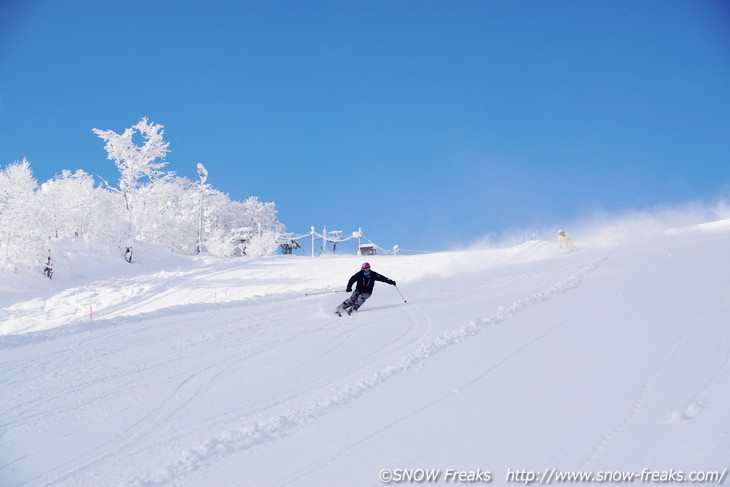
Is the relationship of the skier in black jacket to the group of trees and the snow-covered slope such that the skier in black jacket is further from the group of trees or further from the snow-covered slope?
the group of trees

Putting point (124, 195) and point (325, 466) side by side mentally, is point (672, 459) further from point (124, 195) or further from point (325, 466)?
point (124, 195)

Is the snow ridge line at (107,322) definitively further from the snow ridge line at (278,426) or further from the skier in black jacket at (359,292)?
the snow ridge line at (278,426)

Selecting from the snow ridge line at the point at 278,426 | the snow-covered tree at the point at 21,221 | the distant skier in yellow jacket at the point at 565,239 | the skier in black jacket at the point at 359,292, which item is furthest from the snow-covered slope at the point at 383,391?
the snow-covered tree at the point at 21,221

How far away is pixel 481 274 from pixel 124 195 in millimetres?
33649

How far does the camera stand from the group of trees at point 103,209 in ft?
90.3

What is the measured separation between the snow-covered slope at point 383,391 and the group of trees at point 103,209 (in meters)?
22.5

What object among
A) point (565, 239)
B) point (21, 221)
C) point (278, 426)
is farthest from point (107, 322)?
point (565, 239)

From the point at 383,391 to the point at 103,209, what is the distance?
37.3 metres

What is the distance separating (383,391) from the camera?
17.5 ft

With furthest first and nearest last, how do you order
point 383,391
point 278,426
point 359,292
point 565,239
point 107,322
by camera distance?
1. point 565,239
2. point 359,292
3. point 107,322
4. point 383,391
5. point 278,426

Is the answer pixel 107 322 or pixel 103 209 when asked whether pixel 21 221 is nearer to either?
pixel 103 209

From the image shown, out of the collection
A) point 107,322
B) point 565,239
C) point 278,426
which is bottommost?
point 278,426

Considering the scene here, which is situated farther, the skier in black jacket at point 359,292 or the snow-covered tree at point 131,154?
the snow-covered tree at point 131,154

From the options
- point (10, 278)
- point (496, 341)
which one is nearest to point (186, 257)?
point (10, 278)
